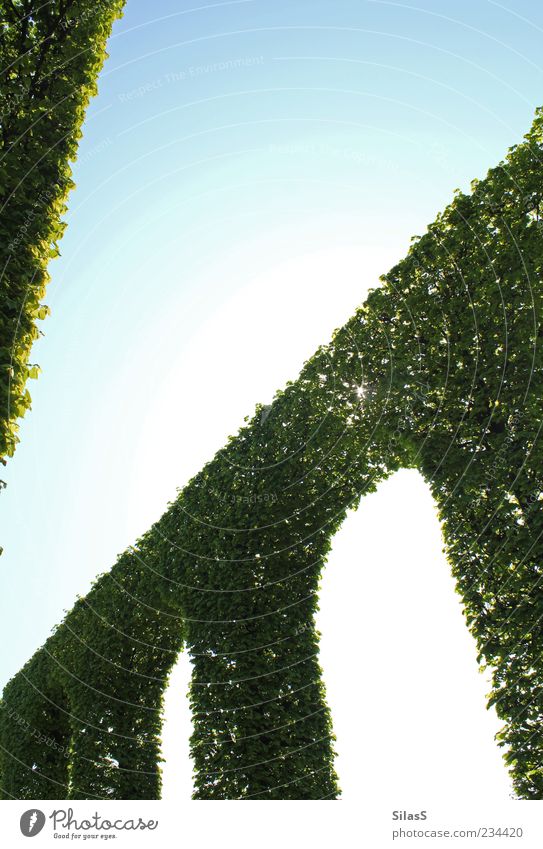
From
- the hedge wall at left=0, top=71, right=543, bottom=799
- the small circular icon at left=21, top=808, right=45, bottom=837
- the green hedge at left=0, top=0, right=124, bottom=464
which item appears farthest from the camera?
the hedge wall at left=0, top=71, right=543, bottom=799

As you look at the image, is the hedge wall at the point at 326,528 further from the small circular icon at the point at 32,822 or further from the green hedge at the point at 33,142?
the green hedge at the point at 33,142

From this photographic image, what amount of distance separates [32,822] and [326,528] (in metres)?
8.65

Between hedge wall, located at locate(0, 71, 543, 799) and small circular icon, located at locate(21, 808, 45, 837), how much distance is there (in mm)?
5477

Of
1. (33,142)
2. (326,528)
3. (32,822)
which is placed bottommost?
(32,822)

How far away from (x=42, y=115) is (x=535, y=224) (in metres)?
7.84

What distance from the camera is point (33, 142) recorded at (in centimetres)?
673

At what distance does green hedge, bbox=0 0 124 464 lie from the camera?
5.95m

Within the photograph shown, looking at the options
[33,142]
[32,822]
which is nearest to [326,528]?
[32,822]

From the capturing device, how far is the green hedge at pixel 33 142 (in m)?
5.95

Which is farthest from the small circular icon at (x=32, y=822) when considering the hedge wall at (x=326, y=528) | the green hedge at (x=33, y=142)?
the hedge wall at (x=326, y=528)

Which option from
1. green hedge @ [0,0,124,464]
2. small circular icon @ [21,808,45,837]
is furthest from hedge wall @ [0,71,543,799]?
green hedge @ [0,0,124,464]

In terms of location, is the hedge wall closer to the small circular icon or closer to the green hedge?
the small circular icon

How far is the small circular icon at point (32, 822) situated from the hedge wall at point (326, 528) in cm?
548

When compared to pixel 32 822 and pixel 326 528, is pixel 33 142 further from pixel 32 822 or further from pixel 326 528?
pixel 326 528
